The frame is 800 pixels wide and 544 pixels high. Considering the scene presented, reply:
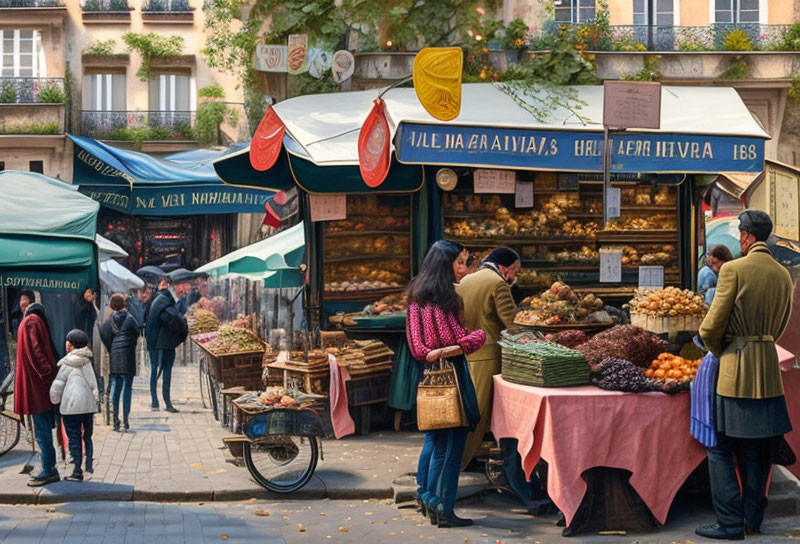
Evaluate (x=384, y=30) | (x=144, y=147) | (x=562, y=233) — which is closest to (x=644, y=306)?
(x=562, y=233)

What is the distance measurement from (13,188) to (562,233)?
22.1 ft

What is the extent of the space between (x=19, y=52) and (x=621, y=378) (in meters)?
31.7

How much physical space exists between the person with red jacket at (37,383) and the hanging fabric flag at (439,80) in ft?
14.9

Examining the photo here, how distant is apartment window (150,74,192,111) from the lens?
3581 cm

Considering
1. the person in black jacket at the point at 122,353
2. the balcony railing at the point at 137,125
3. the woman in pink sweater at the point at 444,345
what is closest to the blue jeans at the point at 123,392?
the person in black jacket at the point at 122,353

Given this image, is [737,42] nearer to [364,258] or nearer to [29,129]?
[364,258]

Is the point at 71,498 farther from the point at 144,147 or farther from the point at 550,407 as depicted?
the point at 144,147

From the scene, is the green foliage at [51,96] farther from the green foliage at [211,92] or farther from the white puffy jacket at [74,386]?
the white puffy jacket at [74,386]

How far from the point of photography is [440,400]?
7.88m

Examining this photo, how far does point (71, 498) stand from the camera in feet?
31.0

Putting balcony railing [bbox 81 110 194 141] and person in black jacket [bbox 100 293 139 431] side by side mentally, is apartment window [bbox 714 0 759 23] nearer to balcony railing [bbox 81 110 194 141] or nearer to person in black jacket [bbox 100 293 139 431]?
person in black jacket [bbox 100 293 139 431]

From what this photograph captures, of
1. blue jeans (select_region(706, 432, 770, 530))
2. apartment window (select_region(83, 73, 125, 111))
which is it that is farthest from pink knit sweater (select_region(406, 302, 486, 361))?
apartment window (select_region(83, 73, 125, 111))

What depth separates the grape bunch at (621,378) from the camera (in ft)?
25.1

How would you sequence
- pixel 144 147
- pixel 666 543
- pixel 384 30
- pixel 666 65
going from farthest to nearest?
pixel 144 147 < pixel 666 65 < pixel 384 30 < pixel 666 543
